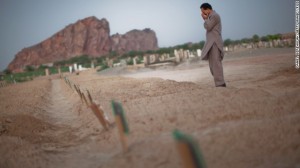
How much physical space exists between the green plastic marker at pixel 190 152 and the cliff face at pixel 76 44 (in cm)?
12888

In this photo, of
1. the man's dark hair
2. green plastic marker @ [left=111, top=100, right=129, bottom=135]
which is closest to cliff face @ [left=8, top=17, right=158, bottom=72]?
the man's dark hair

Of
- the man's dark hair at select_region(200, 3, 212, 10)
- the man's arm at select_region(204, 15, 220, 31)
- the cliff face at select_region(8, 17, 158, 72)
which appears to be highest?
the cliff face at select_region(8, 17, 158, 72)

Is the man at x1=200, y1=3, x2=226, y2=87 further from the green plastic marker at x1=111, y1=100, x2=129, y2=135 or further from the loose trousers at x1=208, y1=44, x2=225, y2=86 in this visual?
the green plastic marker at x1=111, y1=100, x2=129, y2=135

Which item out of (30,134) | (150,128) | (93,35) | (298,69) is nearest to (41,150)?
(30,134)

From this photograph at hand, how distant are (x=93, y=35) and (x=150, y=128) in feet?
433

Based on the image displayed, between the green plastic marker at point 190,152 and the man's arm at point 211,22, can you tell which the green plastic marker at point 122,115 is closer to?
the green plastic marker at point 190,152

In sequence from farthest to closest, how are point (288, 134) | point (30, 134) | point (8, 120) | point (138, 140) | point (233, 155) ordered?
1. point (8, 120)
2. point (30, 134)
3. point (138, 140)
4. point (288, 134)
5. point (233, 155)

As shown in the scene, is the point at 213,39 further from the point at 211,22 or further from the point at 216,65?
the point at 216,65

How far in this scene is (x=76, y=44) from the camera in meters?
132

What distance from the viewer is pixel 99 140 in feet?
13.5

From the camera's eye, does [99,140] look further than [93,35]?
No

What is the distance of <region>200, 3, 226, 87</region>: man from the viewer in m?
6.86

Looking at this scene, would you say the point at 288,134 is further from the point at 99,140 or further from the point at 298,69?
the point at 298,69

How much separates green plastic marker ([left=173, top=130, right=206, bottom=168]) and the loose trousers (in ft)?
17.2
